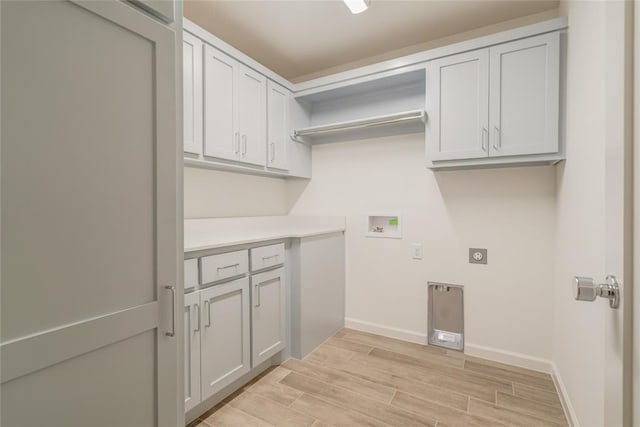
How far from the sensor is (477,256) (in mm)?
2355

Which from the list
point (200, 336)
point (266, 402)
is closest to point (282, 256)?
point (200, 336)

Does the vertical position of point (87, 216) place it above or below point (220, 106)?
below

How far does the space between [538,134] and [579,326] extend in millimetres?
1123

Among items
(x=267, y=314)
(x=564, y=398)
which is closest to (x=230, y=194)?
(x=267, y=314)

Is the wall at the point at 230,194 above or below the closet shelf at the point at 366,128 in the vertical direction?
below

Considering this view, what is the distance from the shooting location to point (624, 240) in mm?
608

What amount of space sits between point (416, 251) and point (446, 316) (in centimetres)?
58

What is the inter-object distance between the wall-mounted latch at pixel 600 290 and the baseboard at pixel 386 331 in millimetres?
2055

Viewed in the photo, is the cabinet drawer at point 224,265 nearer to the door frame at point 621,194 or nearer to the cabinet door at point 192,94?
the cabinet door at point 192,94

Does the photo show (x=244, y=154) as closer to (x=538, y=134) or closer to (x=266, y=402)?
(x=266, y=402)

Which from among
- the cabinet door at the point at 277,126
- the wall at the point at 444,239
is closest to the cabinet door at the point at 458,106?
the wall at the point at 444,239

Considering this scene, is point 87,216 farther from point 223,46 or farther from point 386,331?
point 386,331

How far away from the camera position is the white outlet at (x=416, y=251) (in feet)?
8.39

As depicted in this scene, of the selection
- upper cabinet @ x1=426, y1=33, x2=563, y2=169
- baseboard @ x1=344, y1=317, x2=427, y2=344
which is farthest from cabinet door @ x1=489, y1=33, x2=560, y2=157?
baseboard @ x1=344, y1=317, x2=427, y2=344
